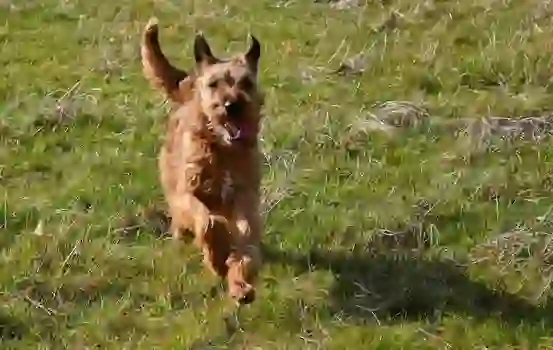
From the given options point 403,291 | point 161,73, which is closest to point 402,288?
point 403,291

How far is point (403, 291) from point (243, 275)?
0.86 meters

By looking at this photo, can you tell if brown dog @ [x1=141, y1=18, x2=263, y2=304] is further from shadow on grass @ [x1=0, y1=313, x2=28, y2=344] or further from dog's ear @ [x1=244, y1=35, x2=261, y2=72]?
shadow on grass @ [x1=0, y1=313, x2=28, y2=344]

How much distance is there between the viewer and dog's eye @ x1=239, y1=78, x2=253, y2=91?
5.88 meters

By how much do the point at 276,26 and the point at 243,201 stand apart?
5.09 metres

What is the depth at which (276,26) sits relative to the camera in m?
10.8

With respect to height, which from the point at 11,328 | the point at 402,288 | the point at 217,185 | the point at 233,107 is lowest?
the point at 402,288

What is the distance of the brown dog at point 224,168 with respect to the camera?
583 cm

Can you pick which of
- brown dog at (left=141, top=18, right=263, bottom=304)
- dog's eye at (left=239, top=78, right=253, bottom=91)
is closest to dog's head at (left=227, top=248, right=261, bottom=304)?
brown dog at (left=141, top=18, right=263, bottom=304)

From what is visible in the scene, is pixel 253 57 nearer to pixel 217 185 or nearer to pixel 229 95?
pixel 229 95

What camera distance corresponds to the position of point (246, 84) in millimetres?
5914

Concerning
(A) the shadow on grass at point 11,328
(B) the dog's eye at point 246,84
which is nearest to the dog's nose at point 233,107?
(B) the dog's eye at point 246,84

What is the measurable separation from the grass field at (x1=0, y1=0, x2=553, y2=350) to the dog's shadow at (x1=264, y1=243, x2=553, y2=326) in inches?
0.5

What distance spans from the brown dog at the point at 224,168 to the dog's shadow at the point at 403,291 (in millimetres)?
370

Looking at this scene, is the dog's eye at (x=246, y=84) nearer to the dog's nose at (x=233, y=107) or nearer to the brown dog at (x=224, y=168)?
the brown dog at (x=224, y=168)
